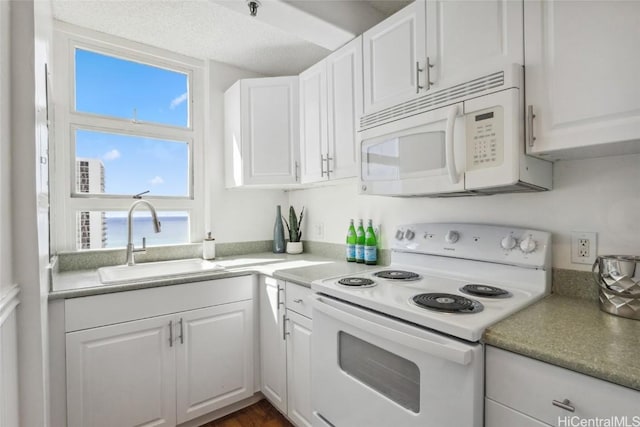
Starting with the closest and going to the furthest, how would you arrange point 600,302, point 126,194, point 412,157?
point 600,302
point 412,157
point 126,194

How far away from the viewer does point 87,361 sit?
4.93 ft

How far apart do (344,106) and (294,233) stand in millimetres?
1174

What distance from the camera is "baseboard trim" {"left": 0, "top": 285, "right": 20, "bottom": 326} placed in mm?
823

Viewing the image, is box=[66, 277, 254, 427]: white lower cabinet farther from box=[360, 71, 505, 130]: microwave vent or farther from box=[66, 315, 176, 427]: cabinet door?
box=[360, 71, 505, 130]: microwave vent

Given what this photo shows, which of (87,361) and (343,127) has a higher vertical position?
(343,127)

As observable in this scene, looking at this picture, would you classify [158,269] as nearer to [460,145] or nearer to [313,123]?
[313,123]

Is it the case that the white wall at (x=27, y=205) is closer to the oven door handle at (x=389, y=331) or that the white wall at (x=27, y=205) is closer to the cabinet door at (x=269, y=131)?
the oven door handle at (x=389, y=331)

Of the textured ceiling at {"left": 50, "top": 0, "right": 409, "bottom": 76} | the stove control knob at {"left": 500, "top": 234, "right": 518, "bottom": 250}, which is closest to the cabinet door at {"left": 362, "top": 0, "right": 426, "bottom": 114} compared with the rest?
the textured ceiling at {"left": 50, "top": 0, "right": 409, "bottom": 76}

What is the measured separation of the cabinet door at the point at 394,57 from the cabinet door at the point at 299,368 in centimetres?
121

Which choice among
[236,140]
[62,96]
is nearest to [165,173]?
[236,140]

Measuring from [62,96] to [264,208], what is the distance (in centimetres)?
156

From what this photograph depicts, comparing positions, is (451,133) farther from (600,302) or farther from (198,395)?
(198,395)

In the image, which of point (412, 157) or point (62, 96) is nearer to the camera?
point (412, 157)

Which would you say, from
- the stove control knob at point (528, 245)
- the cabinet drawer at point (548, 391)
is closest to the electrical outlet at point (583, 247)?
the stove control knob at point (528, 245)
